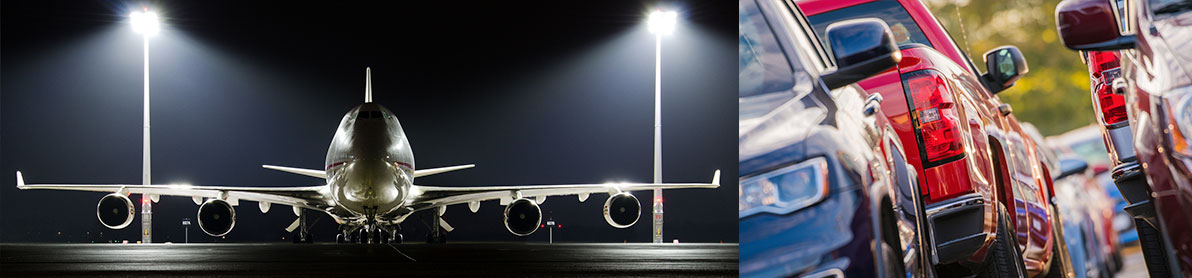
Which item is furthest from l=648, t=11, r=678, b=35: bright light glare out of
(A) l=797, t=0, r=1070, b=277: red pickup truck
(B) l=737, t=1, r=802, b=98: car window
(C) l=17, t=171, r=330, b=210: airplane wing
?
(A) l=797, t=0, r=1070, b=277: red pickup truck

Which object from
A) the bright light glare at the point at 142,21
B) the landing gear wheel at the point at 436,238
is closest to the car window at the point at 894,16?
the landing gear wheel at the point at 436,238

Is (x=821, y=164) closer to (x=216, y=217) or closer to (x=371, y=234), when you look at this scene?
(x=371, y=234)

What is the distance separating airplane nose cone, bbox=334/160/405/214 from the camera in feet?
66.2

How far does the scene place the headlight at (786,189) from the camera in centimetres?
363

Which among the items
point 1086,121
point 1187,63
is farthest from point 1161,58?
point 1086,121

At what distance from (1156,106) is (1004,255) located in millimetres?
789

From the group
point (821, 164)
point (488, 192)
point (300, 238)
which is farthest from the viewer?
point (300, 238)

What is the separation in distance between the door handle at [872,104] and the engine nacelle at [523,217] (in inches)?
826

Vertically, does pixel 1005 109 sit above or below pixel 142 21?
below

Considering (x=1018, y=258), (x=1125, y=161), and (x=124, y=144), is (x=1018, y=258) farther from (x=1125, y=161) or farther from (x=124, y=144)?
(x=124, y=144)

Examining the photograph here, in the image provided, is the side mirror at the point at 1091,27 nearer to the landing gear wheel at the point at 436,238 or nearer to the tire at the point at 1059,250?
the tire at the point at 1059,250

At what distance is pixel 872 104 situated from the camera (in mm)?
3674

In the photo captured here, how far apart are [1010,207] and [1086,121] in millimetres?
468

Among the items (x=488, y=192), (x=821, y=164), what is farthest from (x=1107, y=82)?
(x=488, y=192)
